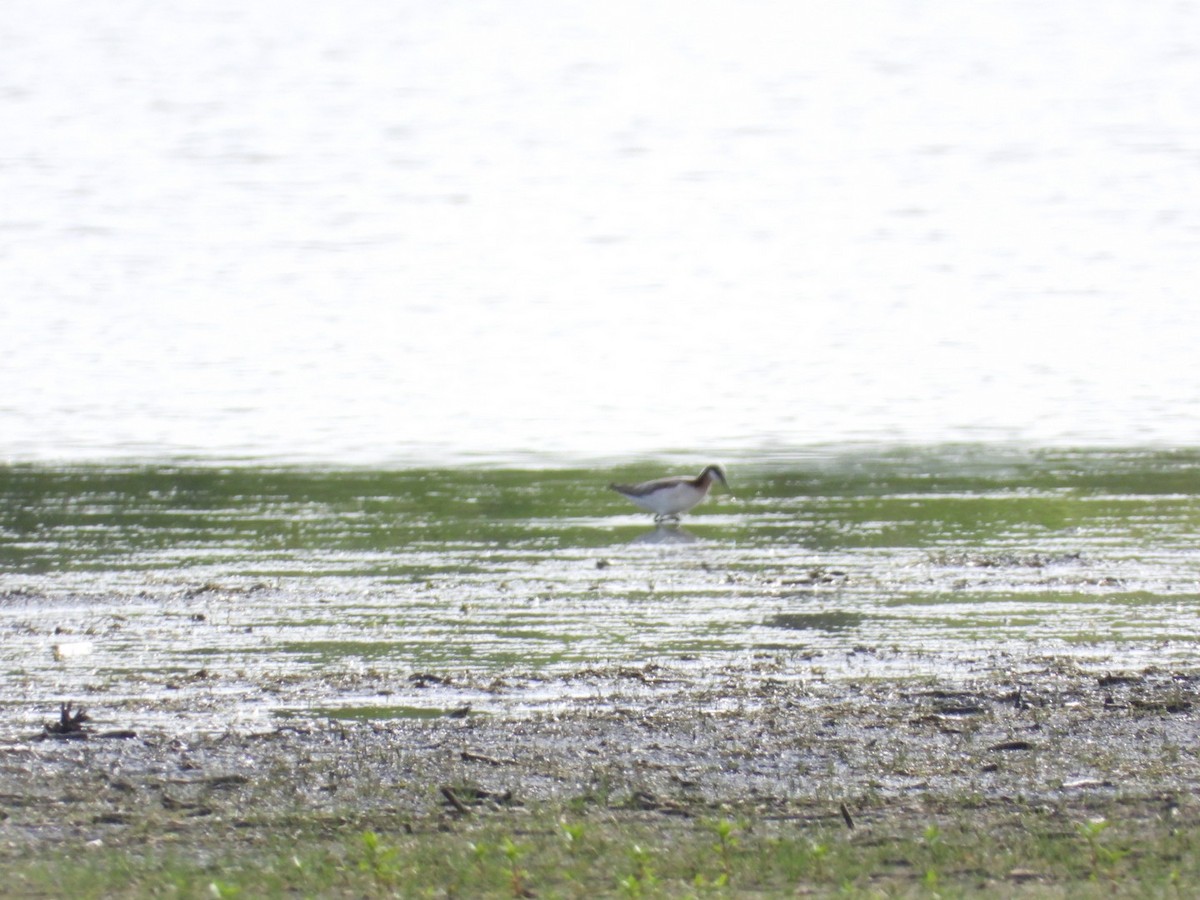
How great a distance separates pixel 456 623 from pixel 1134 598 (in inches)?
166

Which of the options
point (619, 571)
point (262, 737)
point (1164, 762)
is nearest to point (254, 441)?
point (619, 571)

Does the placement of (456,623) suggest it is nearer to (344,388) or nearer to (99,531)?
(99,531)

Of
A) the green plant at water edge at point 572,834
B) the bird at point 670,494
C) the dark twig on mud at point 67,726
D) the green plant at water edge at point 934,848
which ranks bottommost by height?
the green plant at water edge at point 934,848

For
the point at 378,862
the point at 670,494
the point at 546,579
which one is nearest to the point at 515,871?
the point at 378,862

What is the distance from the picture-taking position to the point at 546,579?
14039 millimetres

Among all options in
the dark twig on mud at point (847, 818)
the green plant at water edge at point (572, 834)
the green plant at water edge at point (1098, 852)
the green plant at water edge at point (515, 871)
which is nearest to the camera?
the green plant at water edge at point (515, 871)

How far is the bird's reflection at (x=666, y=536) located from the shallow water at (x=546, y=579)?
47 millimetres

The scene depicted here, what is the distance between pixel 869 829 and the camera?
8.00m

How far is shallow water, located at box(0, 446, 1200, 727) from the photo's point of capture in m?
11.1

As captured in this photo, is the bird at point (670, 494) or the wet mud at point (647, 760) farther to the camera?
the bird at point (670, 494)

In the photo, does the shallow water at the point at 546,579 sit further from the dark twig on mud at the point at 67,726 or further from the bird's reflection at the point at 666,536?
the dark twig on mud at the point at 67,726

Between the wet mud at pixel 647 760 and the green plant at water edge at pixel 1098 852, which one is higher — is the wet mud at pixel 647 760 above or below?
above

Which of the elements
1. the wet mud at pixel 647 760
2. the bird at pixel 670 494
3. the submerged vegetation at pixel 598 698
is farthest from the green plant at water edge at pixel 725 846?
the bird at pixel 670 494

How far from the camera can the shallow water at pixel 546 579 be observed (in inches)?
436
